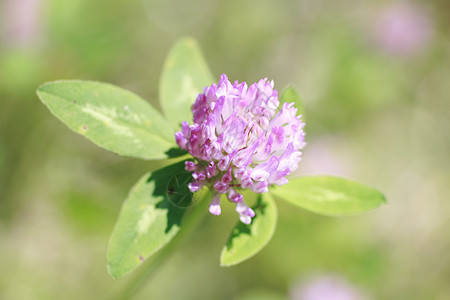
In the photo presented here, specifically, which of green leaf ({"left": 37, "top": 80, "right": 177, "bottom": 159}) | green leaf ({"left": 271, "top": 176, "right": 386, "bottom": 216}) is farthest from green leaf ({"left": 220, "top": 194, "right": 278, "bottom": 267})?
green leaf ({"left": 37, "top": 80, "right": 177, "bottom": 159})

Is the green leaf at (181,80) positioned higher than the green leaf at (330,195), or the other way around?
the green leaf at (181,80)

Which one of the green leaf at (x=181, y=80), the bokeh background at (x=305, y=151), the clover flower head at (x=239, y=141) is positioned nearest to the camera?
the clover flower head at (x=239, y=141)

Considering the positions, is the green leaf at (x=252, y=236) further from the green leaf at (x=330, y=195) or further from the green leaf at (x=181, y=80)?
the green leaf at (x=181, y=80)

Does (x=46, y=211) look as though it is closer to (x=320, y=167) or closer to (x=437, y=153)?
(x=320, y=167)

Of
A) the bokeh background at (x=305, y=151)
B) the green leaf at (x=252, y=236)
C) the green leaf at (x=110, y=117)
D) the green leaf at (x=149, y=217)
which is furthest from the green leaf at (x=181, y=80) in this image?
the bokeh background at (x=305, y=151)

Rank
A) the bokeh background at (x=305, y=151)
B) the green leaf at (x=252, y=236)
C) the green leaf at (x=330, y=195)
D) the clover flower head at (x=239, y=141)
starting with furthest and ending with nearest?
the bokeh background at (x=305, y=151)
the green leaf at (x=330, y=195)
the green leaf at (x=252, y=236)
the clover flower head at (x=239, y=141)

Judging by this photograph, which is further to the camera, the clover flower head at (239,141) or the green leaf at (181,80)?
the green leaf at (181,80)

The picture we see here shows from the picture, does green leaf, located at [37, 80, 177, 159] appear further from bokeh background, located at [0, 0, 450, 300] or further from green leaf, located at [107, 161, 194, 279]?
bokeh background, located at [0, 0, 450, 300]
